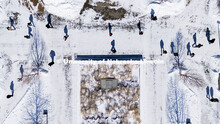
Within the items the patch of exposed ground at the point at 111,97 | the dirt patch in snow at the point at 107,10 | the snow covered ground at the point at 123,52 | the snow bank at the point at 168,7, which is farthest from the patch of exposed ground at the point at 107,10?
the patch of exposed ground at the point at 111,97

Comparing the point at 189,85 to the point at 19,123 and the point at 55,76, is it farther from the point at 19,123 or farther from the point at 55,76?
the point at 19,123

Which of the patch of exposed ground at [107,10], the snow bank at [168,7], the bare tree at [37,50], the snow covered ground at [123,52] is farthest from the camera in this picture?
the bare tree at [37,50]

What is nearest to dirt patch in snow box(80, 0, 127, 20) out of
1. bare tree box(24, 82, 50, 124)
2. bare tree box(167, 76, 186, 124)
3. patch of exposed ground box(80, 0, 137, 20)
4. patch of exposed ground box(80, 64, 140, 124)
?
patch of exposed ground box(80, 0, 137, 20)

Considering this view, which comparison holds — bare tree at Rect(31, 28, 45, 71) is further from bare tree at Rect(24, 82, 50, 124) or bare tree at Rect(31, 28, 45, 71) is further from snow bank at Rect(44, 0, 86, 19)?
snow bank at Rect(44, 0, 86, 19)

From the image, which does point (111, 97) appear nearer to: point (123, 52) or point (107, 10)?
point (123, 52)

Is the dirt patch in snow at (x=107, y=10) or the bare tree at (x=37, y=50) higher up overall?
the dirt patch in snow at (x=107, y=10)

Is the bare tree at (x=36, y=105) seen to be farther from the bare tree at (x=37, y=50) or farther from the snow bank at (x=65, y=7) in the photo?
the snow bank at (x=65, y=7)
